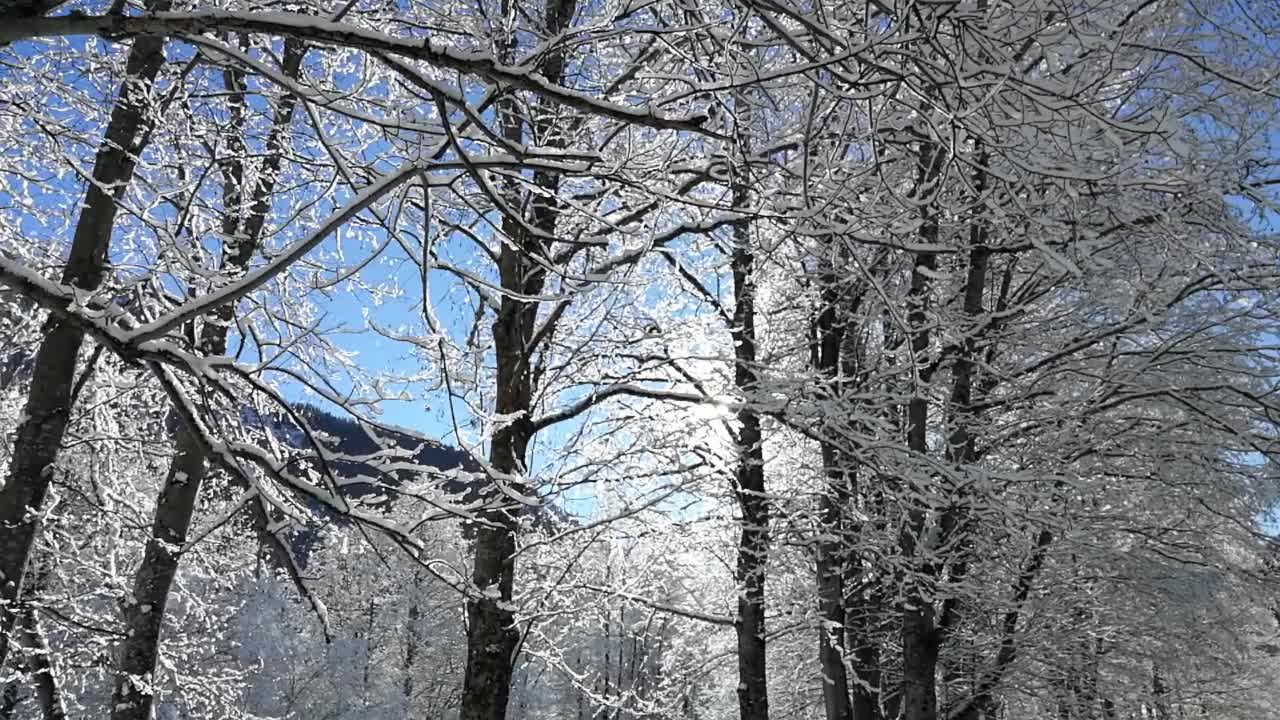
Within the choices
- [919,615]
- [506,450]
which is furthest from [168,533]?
[919,615]

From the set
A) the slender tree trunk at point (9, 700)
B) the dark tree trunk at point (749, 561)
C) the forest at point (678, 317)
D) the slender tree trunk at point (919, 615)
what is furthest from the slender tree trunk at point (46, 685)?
the slender tree trunk at point (9, 700)

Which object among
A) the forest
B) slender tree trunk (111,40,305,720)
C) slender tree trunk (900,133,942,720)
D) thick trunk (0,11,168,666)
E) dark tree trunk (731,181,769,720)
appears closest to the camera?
the forest

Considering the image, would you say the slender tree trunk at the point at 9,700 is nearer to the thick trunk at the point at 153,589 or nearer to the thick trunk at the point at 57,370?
the thick trunk at the point at 153,589

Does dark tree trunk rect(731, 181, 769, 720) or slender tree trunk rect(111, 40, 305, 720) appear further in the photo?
dark tree trunk rect(731, 181, 769, 720)

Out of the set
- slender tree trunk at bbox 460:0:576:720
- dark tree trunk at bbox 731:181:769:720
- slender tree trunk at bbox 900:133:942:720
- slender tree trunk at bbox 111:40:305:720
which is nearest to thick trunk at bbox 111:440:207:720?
slender tree trunk at bbox 111:40:305:720

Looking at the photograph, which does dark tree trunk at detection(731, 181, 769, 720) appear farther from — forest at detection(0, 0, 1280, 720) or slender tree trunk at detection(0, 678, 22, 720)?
slender tree trunk at detection(0, 678, 22, 720)

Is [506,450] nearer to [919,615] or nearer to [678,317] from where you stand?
[678,317]

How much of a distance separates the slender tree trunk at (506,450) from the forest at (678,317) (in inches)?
1.4

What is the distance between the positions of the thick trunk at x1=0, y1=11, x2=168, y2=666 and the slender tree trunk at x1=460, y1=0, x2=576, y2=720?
6.38ft

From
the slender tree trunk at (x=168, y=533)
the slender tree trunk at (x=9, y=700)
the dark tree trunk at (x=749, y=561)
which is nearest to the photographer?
the slender tree trunk at (x=168, y=533)

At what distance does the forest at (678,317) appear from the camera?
7.41ft

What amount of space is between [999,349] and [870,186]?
4.33m

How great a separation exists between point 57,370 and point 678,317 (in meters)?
4.12

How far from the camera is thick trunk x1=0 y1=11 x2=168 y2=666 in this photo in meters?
4.05
